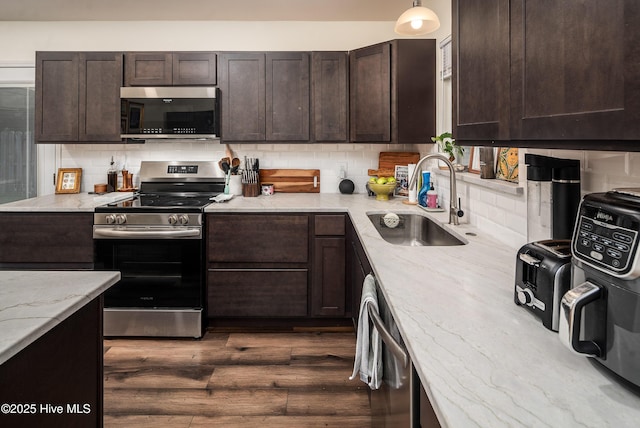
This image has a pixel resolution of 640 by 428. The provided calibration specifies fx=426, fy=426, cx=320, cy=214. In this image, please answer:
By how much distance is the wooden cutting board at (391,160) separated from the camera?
3.64 meters

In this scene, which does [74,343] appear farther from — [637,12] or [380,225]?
[380,225]

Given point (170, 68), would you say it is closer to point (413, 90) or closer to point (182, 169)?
point (182, 169)

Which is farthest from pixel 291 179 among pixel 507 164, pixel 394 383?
pixel 394 383

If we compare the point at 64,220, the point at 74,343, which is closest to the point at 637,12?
the point at 74,343

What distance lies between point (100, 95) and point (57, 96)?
0.35 metres

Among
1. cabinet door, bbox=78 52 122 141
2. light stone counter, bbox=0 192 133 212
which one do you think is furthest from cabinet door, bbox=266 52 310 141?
light stone counter, bbox=0 192 133 212

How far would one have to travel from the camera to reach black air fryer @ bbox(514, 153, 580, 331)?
917 mm

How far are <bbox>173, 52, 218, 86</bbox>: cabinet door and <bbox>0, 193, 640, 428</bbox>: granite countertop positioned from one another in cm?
248

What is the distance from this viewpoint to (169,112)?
10.9 ft

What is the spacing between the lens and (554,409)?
2.14 feet

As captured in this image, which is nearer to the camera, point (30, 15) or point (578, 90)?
point (578, 90)

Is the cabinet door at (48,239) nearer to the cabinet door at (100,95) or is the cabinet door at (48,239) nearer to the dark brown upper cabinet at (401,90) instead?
the cabinet door at (100,95)

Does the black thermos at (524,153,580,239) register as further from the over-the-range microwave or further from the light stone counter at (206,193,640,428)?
the over-the-range microwave

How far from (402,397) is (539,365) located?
0.40m
